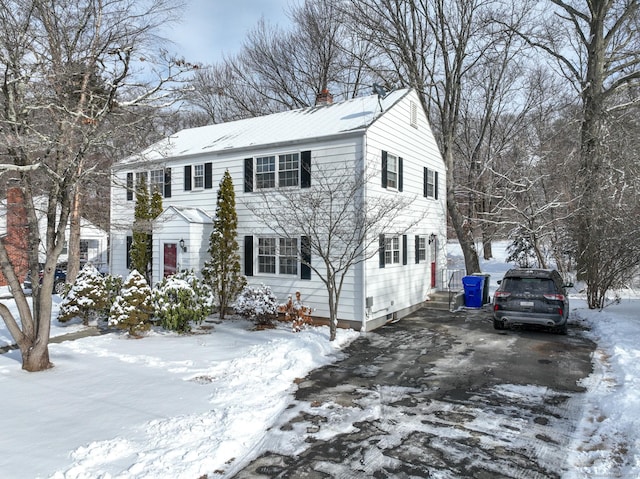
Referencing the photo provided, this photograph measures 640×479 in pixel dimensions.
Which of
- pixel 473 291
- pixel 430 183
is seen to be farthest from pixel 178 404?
pixel 430 183

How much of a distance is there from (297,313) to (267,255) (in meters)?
2.73

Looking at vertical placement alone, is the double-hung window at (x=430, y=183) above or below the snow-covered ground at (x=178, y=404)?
above

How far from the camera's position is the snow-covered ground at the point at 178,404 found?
15.4 ft

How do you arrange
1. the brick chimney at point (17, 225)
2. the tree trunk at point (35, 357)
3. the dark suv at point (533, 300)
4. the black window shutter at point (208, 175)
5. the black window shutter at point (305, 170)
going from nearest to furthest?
the tree trunk at point (35, 357), the brick chimney at point (17, 225), the dark suv at point (533, 300), the black window shutter at point (305, 170), the black window shutter at point (208, 175)

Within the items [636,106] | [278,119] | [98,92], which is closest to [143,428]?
[98,92]

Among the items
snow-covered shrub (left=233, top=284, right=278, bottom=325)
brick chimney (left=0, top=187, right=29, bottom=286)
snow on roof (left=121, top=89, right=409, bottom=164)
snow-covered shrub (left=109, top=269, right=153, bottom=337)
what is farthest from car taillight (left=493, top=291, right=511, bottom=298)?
brick chimney (left=0, top=187, right=29, bottom=286)

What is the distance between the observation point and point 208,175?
15.1 m

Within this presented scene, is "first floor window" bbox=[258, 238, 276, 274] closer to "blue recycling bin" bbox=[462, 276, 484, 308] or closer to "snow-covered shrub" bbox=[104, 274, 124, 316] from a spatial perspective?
"snow-covered shrub" bbox=[104, 274, 124, 316]

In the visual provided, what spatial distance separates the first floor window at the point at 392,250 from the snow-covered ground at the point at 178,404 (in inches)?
147

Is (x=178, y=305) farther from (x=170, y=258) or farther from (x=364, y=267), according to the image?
(x=364, y=267)

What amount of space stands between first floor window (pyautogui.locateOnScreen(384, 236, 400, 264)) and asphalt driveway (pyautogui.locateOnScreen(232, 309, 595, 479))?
3737mm

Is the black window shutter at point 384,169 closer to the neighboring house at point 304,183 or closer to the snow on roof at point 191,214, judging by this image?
the neighboring house at point 304,183

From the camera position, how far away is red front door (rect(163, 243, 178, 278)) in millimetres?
14688

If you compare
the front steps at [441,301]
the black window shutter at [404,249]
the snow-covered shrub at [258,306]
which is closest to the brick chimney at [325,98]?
the black window shutter at [404,249]
